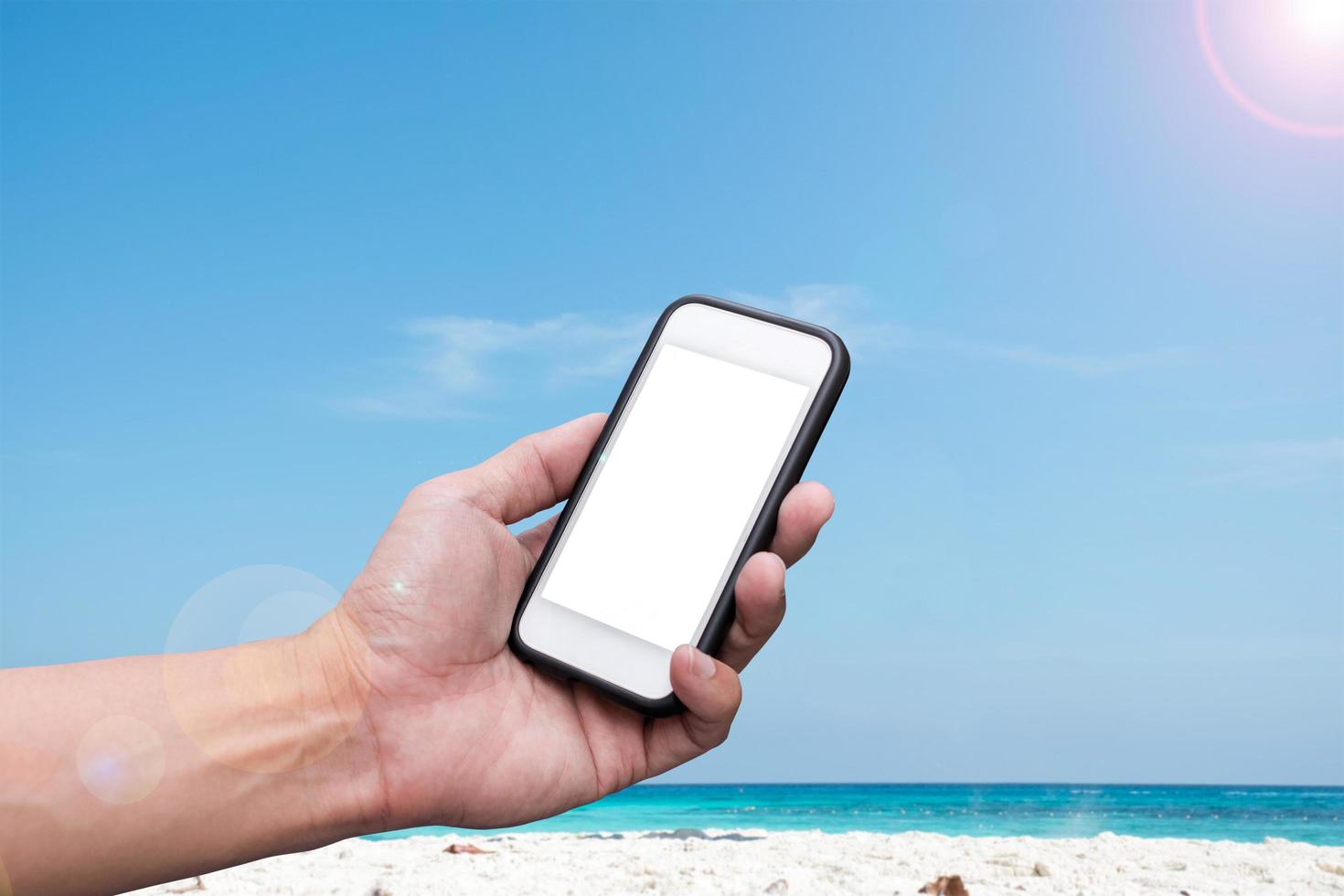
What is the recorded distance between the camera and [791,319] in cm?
303

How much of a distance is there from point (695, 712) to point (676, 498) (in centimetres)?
65

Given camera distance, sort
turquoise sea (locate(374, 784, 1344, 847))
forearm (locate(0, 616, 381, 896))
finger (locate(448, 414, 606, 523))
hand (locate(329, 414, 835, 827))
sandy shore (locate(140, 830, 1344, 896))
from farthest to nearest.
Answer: turquoise sea (locate(374, 784, 1344, 847)) < sandy shore (locate(140, 830, 1344, 896)) < finger (locate(448, 414, 606, 523)) < hand (locate(329, 414, 835, 827)) < forearm (locate(0, 616, 381, 896))

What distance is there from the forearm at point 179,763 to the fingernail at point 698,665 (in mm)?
906

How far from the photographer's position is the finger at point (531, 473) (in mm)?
2922

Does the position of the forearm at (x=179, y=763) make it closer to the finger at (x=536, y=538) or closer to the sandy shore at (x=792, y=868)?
the finger at (x=536, y=538)

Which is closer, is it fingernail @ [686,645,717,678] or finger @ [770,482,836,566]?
fingernail @ [686,645,717,678]

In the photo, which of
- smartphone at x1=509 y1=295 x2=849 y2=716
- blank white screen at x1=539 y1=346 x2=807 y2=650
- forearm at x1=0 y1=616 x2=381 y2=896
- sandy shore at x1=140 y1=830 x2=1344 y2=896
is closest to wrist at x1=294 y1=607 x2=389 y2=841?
forearm at x1=0 y1=616 x2=381 y2=896

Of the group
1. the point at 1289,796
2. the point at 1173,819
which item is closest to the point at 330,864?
the point at 1173,819

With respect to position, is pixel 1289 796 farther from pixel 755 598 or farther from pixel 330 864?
pixel 755 598

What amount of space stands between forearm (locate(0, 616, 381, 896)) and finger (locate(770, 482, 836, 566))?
1.29m

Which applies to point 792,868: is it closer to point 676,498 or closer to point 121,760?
point 676,498

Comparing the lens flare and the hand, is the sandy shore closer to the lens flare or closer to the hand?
the hand

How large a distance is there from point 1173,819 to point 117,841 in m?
27.6

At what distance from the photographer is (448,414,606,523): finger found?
292cm
